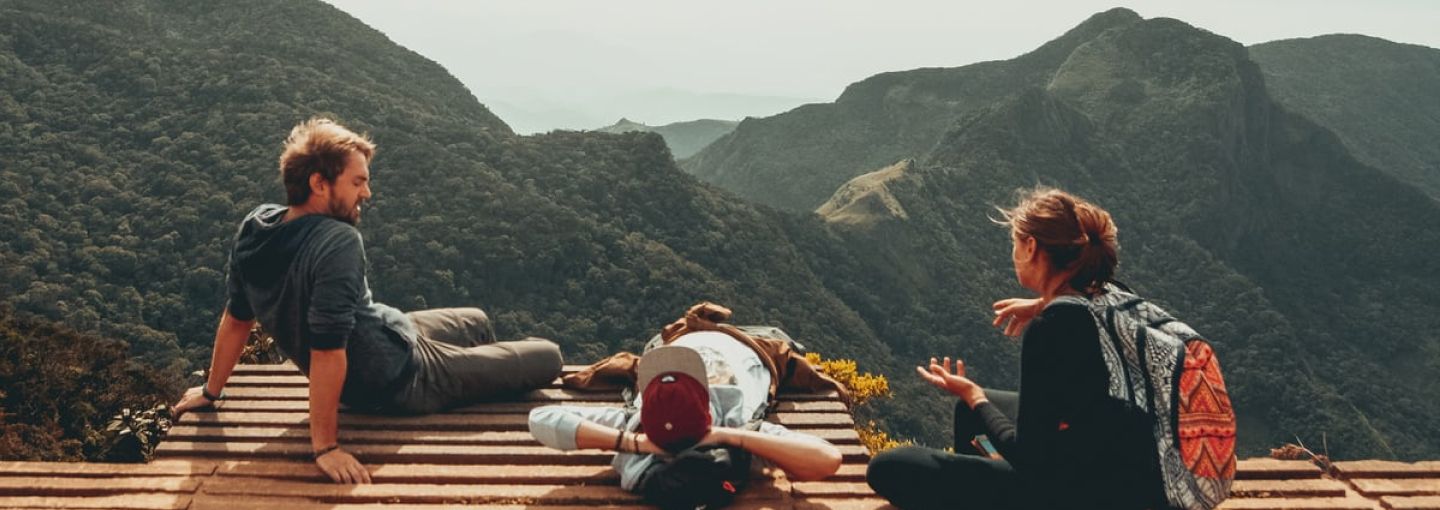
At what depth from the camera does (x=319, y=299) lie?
3438 millimetres

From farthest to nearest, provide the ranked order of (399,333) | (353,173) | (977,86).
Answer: (977,86), (399,333), (353,173)

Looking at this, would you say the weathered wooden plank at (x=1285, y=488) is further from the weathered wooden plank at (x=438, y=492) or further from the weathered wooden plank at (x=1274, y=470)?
the weathered wooden plank at (x=438, y=492)

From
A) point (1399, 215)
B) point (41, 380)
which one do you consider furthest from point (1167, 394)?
point (1399, 215)

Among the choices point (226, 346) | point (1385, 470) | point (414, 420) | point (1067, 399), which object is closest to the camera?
point (1067, 399)

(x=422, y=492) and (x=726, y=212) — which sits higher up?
(x=422, y=492)

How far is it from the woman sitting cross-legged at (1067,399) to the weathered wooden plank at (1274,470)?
1.10 m

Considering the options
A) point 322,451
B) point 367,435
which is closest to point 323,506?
point 322,451

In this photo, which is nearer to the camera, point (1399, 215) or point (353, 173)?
point (353, 173)

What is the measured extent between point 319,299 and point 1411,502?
4.01 metres

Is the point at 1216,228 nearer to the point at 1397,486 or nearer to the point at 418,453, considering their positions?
the point at 1397,486

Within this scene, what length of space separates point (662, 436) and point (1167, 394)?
1.60m

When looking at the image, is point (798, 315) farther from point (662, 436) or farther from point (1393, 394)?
point (1393, 394)

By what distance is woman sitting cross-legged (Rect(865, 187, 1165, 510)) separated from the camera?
2.62 meters

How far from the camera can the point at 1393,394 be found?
60156 millimetres
